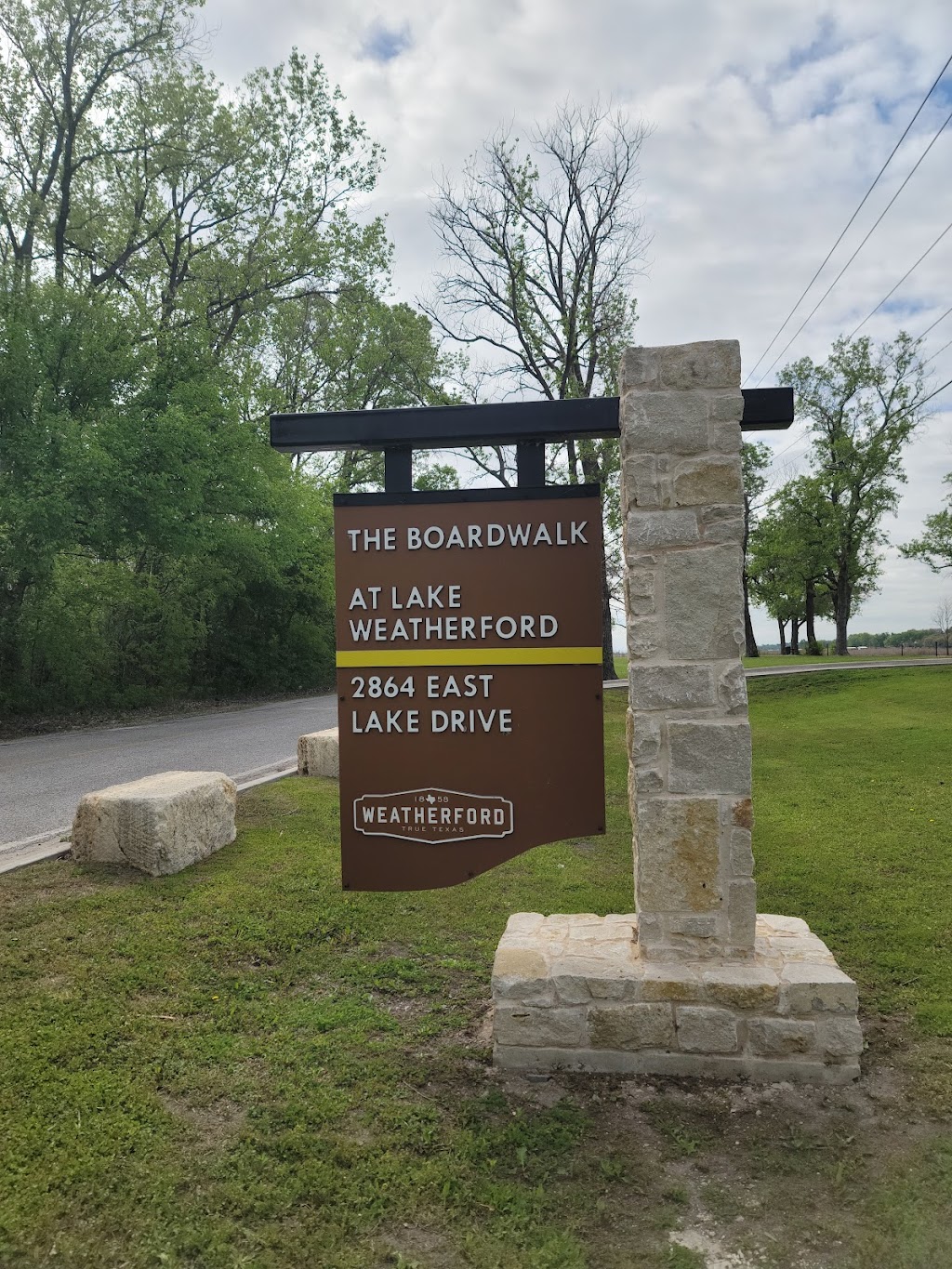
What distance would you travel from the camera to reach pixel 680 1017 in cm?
336

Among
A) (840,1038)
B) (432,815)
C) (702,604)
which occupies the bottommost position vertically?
(840,1038)

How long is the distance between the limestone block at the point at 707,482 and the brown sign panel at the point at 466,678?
383mm

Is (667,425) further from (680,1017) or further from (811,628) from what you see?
(811,628)

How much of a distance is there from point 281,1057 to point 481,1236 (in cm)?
130

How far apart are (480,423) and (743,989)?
2.52 metres

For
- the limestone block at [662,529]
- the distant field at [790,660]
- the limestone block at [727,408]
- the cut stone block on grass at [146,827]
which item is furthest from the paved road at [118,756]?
the distant field at [790,660]

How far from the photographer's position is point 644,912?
136 inches

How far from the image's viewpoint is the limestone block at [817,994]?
10.8 feet

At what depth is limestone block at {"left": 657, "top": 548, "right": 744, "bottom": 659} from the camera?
11.2 ft

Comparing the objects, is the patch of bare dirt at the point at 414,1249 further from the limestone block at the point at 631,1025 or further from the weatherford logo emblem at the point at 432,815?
the weatherford logo emblem at the point at 432,815

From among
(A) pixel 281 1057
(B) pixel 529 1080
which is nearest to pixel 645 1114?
(B) pixel 529 1080

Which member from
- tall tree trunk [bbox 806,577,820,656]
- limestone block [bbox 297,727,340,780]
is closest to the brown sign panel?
limestone block [bbox 297,727,340,780]

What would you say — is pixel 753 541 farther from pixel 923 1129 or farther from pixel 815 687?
pixel 923 1129

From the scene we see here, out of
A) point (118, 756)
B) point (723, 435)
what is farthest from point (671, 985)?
point (118, 756)
